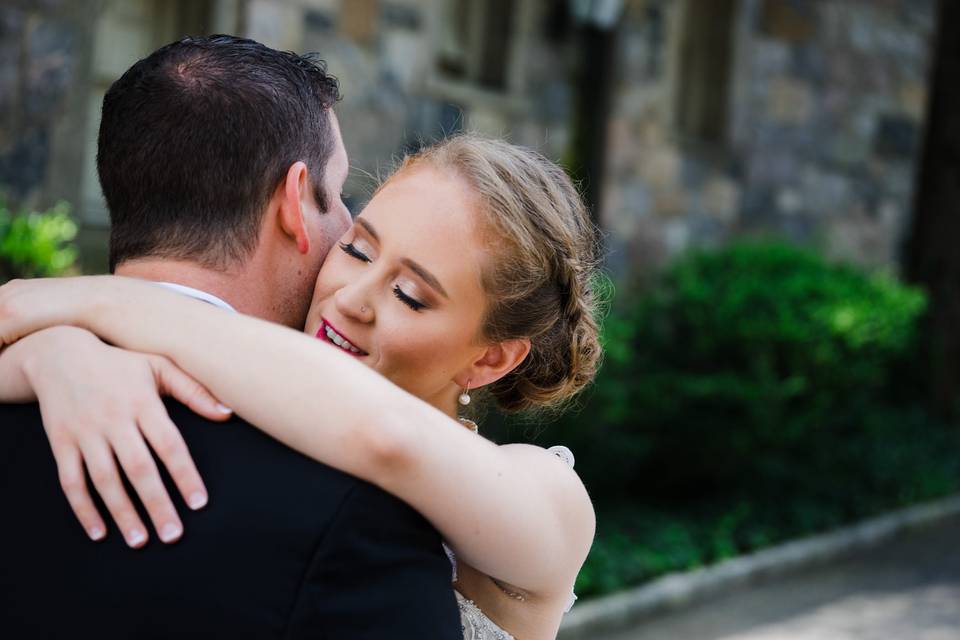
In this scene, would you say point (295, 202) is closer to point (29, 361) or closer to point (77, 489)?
point (29, 361)

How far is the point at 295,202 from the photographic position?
1.93m

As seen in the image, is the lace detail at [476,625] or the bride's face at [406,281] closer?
the lace detail at [476,625]

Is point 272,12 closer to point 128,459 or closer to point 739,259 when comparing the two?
point 739,259

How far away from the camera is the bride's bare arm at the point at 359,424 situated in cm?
153

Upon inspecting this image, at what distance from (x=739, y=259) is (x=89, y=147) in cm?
470

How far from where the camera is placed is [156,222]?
1847mm

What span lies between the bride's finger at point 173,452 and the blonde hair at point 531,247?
0.68 meters

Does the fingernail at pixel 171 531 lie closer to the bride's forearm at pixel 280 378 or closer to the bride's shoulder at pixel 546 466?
the bride's forearm at pixel 280 378

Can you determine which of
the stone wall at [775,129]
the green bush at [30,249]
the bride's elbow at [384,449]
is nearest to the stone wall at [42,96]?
the green bush at [30,249]

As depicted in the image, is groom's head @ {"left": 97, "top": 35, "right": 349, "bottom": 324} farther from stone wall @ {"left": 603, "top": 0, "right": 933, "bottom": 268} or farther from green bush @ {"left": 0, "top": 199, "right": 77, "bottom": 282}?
stone wall @ {"left": 603, "top": 0, "right": 933, "bottom": 268}

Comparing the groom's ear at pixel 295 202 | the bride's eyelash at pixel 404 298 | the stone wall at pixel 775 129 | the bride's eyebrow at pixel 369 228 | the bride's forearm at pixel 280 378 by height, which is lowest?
the stone wall at pixel 775 129

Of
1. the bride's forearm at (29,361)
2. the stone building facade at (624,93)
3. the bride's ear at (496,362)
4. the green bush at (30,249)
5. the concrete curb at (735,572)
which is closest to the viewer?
the bride's forearm at (29,361)

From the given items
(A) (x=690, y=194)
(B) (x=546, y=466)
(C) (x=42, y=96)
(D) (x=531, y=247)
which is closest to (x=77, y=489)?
(B) (x=546, y=466)

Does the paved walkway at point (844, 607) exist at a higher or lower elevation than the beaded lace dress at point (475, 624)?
lower
